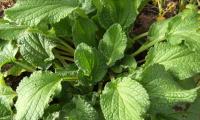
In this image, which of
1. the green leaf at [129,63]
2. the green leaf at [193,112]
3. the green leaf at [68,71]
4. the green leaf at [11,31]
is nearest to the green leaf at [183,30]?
the green leaf at [129,63]

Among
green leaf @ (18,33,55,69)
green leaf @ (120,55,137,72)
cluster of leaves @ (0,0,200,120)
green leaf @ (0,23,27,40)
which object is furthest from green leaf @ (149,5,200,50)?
green leaf @ (0,23,27,40)

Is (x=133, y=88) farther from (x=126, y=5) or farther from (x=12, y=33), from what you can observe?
(x=12, y=33)

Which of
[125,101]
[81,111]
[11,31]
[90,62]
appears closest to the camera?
[125,101]

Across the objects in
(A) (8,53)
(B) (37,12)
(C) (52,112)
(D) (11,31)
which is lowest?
(C) (52,112)

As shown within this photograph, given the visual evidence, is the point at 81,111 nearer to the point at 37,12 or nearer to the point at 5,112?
the point at 5,112

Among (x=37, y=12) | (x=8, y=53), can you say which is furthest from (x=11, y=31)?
(x=37, y=12)

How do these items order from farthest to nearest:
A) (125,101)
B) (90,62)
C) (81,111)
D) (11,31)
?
1. (11,31)
2. (90,62)
3. (81,111)
4. (125,101)

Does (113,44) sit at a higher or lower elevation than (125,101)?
higher
